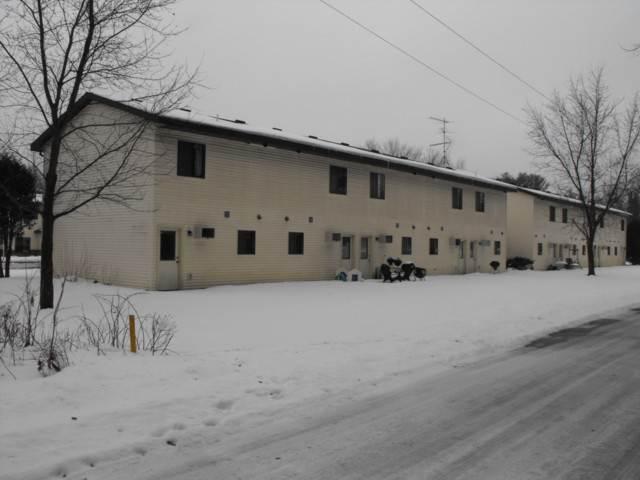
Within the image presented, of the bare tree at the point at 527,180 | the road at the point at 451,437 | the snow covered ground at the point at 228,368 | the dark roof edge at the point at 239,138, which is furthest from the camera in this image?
the bare tree at the point at 527,180

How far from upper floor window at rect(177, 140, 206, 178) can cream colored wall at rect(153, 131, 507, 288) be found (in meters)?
0.24

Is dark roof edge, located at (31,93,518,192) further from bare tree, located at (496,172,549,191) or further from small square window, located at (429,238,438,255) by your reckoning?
bare tree, located at (496,172,549,191)

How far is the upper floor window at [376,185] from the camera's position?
84.6 feet

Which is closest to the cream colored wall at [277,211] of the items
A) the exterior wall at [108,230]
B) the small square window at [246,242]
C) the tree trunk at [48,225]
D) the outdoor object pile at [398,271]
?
the small square window at [246,242]

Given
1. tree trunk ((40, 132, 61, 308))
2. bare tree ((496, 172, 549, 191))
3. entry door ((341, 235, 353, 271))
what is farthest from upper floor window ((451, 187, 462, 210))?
bare tree ((496, 172, 549, 191))

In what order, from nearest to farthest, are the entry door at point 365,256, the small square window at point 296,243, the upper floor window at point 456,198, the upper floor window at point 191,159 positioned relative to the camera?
the upper floor window at point 191,159 → the small square window at point 296,243 → the entry door at point 365,256 → the upper floor window at point 456,198

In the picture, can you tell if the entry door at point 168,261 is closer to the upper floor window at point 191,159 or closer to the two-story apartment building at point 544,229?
the upper floor window at point 191,159

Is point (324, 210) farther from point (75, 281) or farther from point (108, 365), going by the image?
point (108, 365)

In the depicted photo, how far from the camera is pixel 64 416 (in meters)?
4.79

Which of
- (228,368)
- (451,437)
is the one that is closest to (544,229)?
(228,368)

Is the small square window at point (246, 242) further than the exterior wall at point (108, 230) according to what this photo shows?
Yes

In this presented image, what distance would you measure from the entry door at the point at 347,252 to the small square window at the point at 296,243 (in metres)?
2.73

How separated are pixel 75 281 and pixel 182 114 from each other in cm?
778

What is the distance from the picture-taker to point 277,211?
21.2 metres
